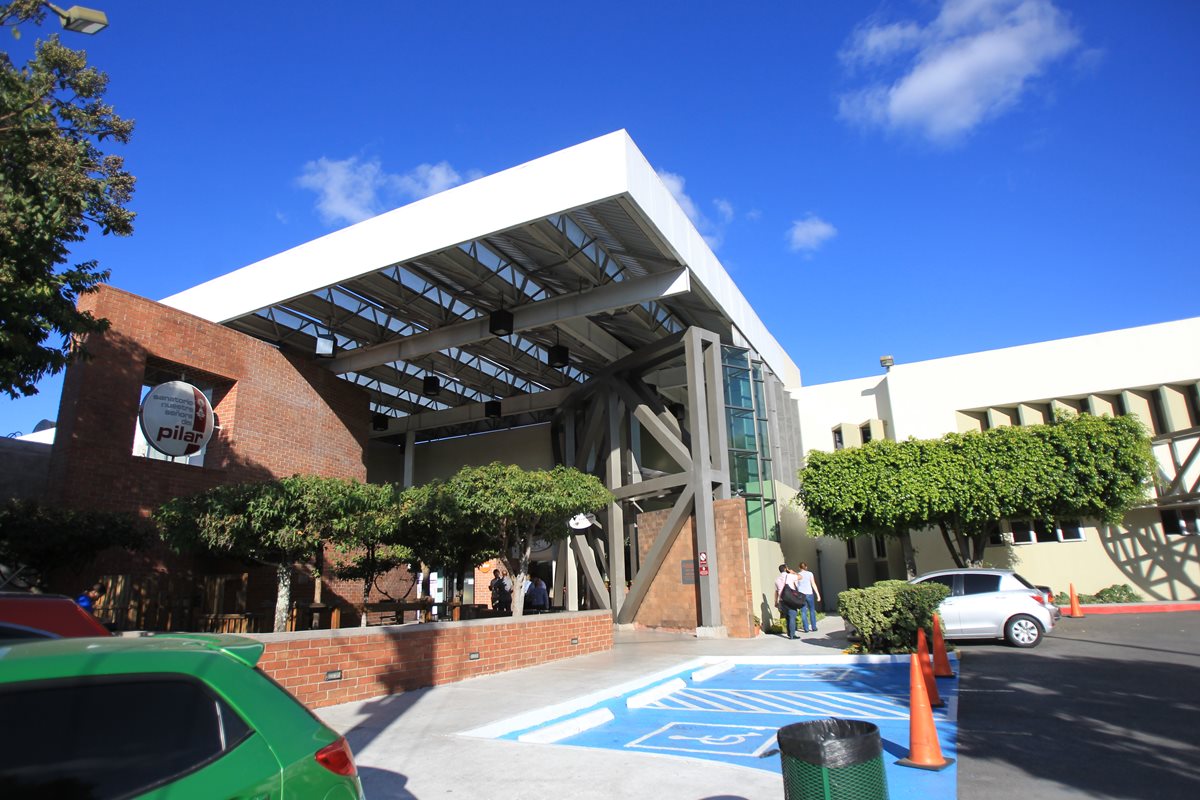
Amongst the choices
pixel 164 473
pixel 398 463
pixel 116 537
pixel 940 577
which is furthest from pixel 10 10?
pixel 398 463

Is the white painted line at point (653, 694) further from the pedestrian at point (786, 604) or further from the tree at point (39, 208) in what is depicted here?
the tree at point (39, 208)

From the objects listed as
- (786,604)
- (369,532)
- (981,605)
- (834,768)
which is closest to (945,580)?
(981,605)

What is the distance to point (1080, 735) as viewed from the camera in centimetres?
674

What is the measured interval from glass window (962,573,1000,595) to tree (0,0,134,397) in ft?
50.2

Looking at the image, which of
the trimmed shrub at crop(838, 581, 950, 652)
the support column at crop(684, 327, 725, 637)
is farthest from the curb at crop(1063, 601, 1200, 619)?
the trimmed shrub at crop(838, 581, 950, 652)

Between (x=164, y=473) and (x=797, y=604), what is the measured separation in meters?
14.8

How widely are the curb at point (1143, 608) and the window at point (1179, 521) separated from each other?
4.08m

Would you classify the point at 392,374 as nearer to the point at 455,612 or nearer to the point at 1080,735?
the point at 455,612

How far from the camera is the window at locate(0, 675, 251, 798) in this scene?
2141mm

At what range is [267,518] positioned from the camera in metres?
12.6

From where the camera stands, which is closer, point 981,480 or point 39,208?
point 39,208

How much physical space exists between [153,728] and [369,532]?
40.5ft

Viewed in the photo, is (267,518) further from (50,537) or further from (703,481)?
(703,481)

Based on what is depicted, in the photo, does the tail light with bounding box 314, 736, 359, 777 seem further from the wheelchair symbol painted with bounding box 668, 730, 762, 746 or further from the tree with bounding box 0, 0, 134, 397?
the tree with bounding box 0, 0, 134, 397
